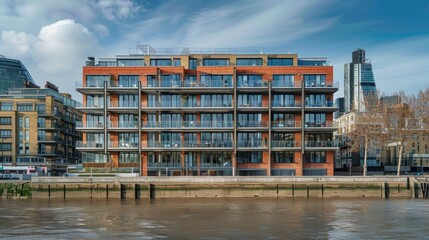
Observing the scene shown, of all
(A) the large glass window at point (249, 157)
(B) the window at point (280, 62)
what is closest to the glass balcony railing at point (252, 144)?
(A) the large glass window at point (249, 157)

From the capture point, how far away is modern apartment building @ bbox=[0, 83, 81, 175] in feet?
325

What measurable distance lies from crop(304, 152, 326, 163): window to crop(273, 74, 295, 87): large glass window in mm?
11399

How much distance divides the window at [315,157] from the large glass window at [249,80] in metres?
13.6

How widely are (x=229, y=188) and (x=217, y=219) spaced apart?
18.5 m

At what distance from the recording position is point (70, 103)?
401 feet

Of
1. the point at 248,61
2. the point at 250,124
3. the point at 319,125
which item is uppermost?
the point at 248,61

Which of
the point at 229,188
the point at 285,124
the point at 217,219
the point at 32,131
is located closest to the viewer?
the point at 217,219

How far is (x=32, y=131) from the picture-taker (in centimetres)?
10081

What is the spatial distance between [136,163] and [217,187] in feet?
74.6

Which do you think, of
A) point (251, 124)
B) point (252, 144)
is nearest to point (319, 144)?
point (252, 144)

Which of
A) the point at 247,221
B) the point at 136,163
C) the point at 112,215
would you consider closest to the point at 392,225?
the point at 247,221

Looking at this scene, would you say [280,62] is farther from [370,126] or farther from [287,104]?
[370,126]

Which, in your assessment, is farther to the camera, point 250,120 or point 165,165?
point 250,120

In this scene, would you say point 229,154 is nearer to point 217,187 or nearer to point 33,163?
point 217,187
